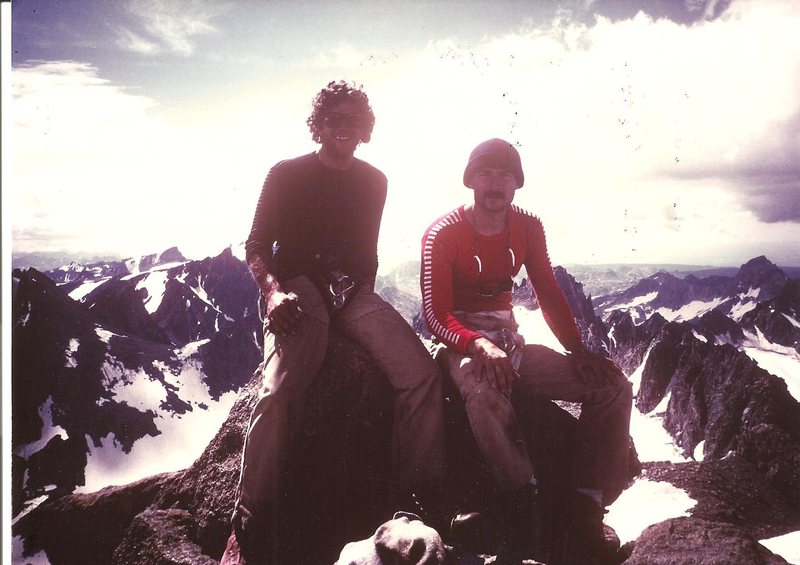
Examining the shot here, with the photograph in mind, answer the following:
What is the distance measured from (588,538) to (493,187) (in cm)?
443

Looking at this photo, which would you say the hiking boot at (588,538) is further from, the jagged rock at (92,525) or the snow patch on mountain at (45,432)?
the snow patch on mountain at (45,432)

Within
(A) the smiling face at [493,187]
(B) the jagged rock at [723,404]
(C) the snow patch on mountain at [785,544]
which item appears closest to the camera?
(A) the smiling face at [493,187]

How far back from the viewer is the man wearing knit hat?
198 inches

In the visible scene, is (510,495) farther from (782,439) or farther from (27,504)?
(27,504)

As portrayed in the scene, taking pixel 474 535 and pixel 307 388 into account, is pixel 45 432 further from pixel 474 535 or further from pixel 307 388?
pixel 474 535

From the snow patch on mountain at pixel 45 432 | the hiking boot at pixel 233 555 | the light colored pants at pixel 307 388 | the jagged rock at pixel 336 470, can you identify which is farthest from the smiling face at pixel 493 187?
the snow patch on mountain at pixel 45 432

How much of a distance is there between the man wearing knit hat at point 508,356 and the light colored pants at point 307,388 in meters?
0.44

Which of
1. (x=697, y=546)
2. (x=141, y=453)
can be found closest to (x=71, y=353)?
(x=141, y=453)

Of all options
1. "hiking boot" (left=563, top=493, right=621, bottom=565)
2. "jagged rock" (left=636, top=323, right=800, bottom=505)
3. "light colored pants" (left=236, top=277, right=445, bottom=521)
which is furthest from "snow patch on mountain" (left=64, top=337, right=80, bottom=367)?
"hiking boot" (left=563, top=493, right=621, bottom=565)

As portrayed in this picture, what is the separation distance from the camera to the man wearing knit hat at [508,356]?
198 inches

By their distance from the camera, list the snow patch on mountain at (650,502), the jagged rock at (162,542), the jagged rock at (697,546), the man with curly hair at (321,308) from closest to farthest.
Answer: the jagged rock at (697,546), the man with curly hair at (321,308), the jagged rock at (162,542), the snow patch on mountain at (650,502)

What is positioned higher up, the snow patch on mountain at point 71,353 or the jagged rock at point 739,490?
the jagged rock at point 739,490

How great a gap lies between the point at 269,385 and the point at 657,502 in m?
53.5

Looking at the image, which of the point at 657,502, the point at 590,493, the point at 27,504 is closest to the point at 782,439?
the point at 657,502
